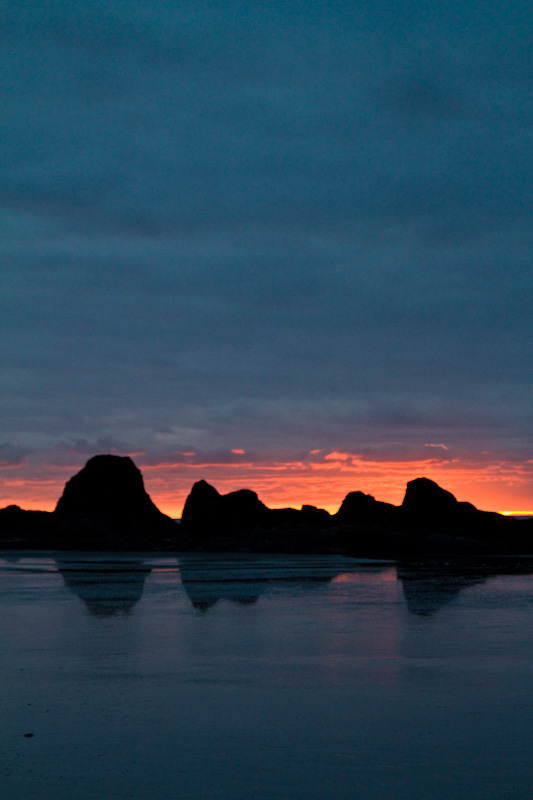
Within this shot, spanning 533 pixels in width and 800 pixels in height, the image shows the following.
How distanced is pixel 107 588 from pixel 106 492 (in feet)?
357

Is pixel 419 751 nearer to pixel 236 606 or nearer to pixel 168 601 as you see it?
pixel 236 606

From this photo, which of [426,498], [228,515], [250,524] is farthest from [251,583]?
[250,524]

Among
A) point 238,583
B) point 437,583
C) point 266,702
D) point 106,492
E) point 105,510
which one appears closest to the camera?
point 266,702

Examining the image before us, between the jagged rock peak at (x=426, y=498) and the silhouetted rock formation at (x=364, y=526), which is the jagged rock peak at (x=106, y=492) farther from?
the jagged rock peak at (x=426, y=498)

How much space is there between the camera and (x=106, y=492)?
140000mm

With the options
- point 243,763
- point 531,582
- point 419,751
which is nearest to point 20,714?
point 243,763

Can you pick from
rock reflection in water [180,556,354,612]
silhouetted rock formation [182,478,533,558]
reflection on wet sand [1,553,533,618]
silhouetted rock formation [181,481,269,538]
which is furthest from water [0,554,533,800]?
silhouetted rock formation [181,481,269,538]

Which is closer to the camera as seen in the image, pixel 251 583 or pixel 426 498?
pixel 251 583

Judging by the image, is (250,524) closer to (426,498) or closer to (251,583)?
(426,498)

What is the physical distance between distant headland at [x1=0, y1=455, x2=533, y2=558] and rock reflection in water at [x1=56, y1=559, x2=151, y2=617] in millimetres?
36236

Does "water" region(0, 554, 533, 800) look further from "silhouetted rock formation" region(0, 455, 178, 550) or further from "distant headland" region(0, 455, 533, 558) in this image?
"silhouetted rock formation" region(0, 455, 178, 550)

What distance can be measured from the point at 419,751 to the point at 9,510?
181406 millimetres

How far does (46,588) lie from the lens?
113 ft

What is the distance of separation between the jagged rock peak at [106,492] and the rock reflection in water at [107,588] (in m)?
91.6
